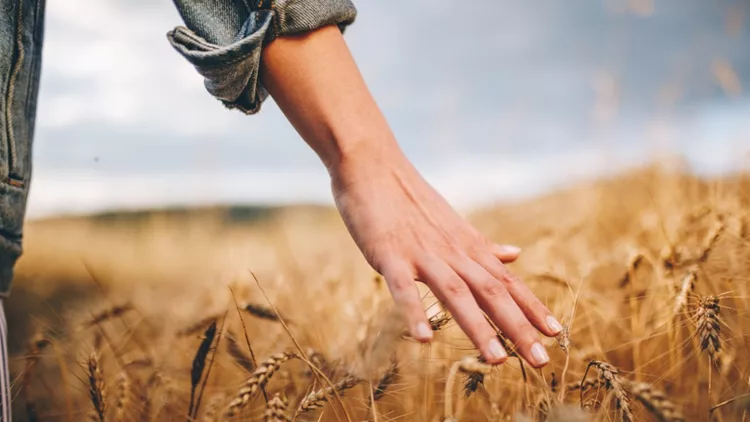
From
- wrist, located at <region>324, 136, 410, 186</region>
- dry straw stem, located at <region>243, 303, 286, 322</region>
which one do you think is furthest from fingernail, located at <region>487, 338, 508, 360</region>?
→ dry straw stem, located at <region>243, 303, 286, 322</region>

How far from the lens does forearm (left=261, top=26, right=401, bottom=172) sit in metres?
0.89

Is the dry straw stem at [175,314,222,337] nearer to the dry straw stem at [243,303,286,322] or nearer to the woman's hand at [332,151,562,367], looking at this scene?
the dry straw stem at [243,303,286,322]

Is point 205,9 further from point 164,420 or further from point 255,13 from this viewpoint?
point 164,420

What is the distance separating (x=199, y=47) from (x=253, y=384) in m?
0.54

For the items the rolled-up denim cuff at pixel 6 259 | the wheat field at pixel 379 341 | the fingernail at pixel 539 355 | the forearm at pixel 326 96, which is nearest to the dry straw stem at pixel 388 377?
the wheat field at pixel 379 341

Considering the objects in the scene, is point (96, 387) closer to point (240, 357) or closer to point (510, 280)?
point (240, 357)

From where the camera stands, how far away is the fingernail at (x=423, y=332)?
856mm

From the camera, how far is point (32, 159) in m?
1.00

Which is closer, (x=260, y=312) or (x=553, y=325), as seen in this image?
(x=553, y=325)

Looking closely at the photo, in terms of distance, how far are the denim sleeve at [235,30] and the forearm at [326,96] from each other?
0.08 feet

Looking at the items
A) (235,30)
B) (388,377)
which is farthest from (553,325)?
(235,30)

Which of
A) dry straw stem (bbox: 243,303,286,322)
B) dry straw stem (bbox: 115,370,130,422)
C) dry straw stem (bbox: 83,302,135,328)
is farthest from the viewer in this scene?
dry straw stem (bbox: 83,302,135,328)

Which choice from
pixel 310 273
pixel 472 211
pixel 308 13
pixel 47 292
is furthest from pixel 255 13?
pixel 472 211

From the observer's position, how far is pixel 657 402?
0.72 m
